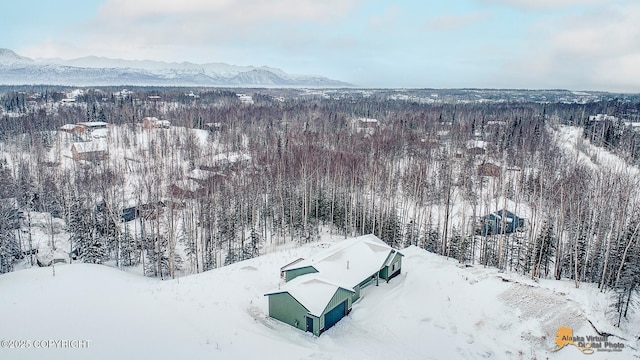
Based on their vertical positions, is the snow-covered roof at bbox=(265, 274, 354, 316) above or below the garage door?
above

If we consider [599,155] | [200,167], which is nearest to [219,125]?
[200,167]

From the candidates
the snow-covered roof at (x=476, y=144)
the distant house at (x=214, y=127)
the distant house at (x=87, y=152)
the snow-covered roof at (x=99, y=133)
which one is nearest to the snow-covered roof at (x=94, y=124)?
the snow-covered roof at (x=99, y=133)

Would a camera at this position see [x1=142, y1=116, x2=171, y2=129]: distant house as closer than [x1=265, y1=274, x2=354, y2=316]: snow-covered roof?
No

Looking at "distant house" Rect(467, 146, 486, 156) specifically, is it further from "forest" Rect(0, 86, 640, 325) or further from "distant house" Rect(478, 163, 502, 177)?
"distant house" Rect(478, 163, 502, 177)

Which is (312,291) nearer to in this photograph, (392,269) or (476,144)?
(392,269)

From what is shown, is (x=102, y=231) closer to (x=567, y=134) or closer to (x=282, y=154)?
(x=282, y=154)

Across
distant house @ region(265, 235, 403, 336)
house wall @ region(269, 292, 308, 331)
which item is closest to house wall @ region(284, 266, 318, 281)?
distant house @ region(265, 235, 403, 336)

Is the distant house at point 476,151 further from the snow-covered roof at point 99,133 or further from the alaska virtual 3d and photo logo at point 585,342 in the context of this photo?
the snow-covered roof at point 99,133
